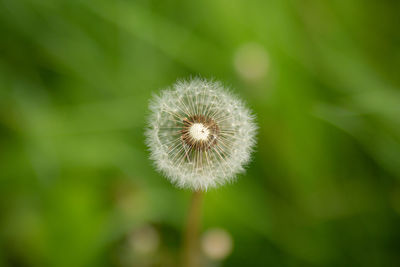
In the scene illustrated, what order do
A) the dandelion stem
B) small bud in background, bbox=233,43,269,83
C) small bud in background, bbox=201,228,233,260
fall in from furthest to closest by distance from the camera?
small bud in background, bbox=233,43,269,83, small bud in background, bbox=201,228,233,260, the dandelion stem

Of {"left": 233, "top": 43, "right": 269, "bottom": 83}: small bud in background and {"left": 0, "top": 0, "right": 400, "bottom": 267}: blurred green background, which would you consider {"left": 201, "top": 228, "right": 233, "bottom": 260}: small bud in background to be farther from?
{"left": 233, "top": 43, "right": 269, "bottom": 83}: small bud in background

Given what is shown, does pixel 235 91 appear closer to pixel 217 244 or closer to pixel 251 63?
pixel 251 63

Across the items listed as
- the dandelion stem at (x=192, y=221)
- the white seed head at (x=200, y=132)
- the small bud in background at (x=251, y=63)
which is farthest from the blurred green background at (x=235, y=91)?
the white seed head at (x=200, y=132)

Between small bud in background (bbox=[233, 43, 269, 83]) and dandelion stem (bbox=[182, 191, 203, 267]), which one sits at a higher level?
small bud in background (bbox=[233, 43, 269, 83])

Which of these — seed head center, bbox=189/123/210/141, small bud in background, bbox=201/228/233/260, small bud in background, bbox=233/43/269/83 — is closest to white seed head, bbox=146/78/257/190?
seed head center, bbox=189/123/210/141

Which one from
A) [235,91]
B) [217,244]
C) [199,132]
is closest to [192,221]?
[199,132]

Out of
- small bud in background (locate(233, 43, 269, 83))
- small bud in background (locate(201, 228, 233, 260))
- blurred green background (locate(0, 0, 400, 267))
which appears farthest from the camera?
small bud in background (locate(233, 43, 269, 83))
